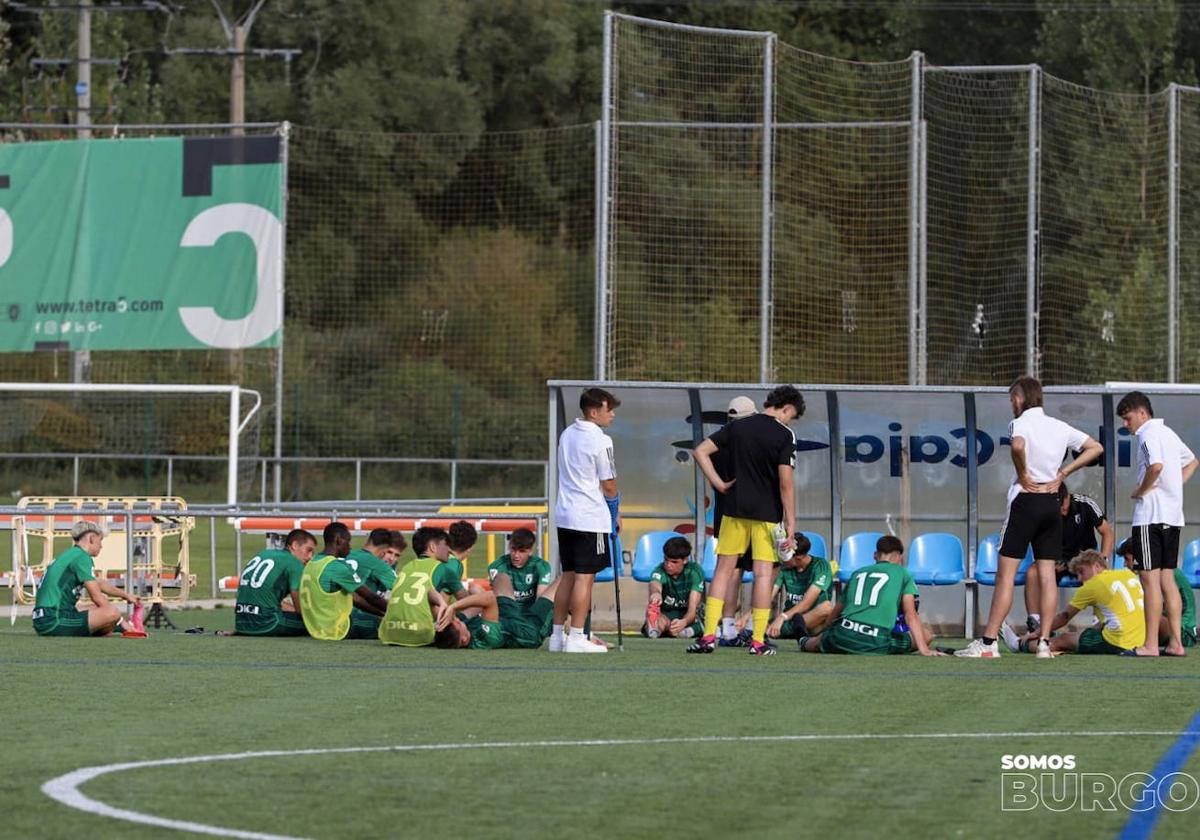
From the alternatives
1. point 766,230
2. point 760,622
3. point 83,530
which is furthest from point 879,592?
point 766,230

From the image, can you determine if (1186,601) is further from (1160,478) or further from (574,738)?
(574,738)

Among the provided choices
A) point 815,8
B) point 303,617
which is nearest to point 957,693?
point 303,617

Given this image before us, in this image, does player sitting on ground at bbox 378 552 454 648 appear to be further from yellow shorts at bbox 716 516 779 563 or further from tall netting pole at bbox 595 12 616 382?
tall netting pole at bbox 595 12 616 382

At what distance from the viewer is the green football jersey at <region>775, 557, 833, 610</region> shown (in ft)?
44.6

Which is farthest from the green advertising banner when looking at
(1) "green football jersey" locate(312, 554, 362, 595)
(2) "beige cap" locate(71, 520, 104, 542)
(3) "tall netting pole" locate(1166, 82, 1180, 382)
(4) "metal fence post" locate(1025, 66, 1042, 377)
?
(1) "green football jersey" locate(312, 554, 362, 595)

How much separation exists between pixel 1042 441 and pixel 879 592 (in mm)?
1382

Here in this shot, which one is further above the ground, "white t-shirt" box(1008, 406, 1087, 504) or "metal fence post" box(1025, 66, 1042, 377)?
"metal fence post" box(1025, 66, 1042, 377)

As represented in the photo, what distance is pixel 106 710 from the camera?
8.71 metres

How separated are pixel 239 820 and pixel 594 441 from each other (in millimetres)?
6625

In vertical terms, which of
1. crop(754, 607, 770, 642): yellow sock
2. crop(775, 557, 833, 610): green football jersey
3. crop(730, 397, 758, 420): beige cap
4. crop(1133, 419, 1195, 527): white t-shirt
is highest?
crop(730, 397, 758, 420): beige cap

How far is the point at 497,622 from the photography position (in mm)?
12906

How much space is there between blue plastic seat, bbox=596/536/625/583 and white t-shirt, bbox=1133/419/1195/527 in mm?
3357

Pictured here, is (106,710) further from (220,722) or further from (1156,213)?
(1156,213)

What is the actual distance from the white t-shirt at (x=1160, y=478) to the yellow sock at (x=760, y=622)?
2.35 meters
